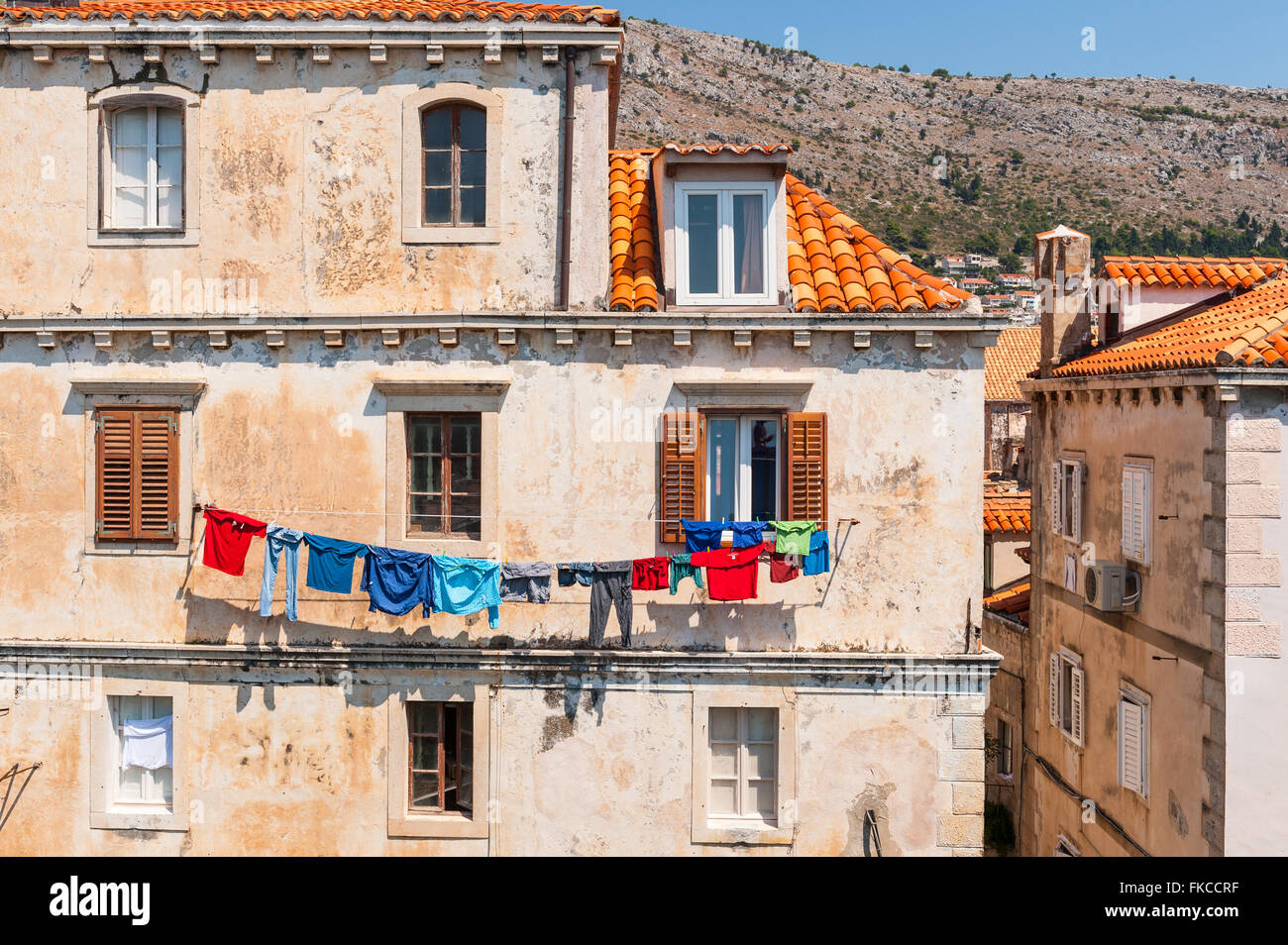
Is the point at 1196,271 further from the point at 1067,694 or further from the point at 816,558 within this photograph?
the point at 816,558

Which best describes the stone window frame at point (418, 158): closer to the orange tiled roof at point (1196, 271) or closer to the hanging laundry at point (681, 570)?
the hanging laundry at point (681, 570)

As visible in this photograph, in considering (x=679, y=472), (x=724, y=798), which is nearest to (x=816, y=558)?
(x=679, y=472)

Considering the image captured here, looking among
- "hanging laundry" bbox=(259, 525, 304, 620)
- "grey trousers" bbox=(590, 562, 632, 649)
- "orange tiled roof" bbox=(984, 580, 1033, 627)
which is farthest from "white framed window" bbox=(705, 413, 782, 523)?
"orange tiled roof" bbox=(984, 580, 1033, 627)

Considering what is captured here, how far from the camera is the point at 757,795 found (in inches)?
569

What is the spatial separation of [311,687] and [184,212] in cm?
696

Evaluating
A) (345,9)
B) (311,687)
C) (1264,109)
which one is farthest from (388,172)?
(1264,109)

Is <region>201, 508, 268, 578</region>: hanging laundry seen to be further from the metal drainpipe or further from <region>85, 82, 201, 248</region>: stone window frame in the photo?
the metal drainpipe

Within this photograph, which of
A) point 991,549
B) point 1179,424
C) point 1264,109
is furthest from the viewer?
point 1264,109

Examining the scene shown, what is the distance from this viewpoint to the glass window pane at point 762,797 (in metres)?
14.4

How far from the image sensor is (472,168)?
1472 centimetres

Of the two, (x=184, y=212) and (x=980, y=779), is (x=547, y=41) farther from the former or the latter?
(x=980, y=779)

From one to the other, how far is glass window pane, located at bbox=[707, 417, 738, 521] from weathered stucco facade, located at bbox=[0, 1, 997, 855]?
451 mm

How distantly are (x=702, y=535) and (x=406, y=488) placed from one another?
4.21 meters

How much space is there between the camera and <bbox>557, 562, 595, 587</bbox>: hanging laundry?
14.0 m
